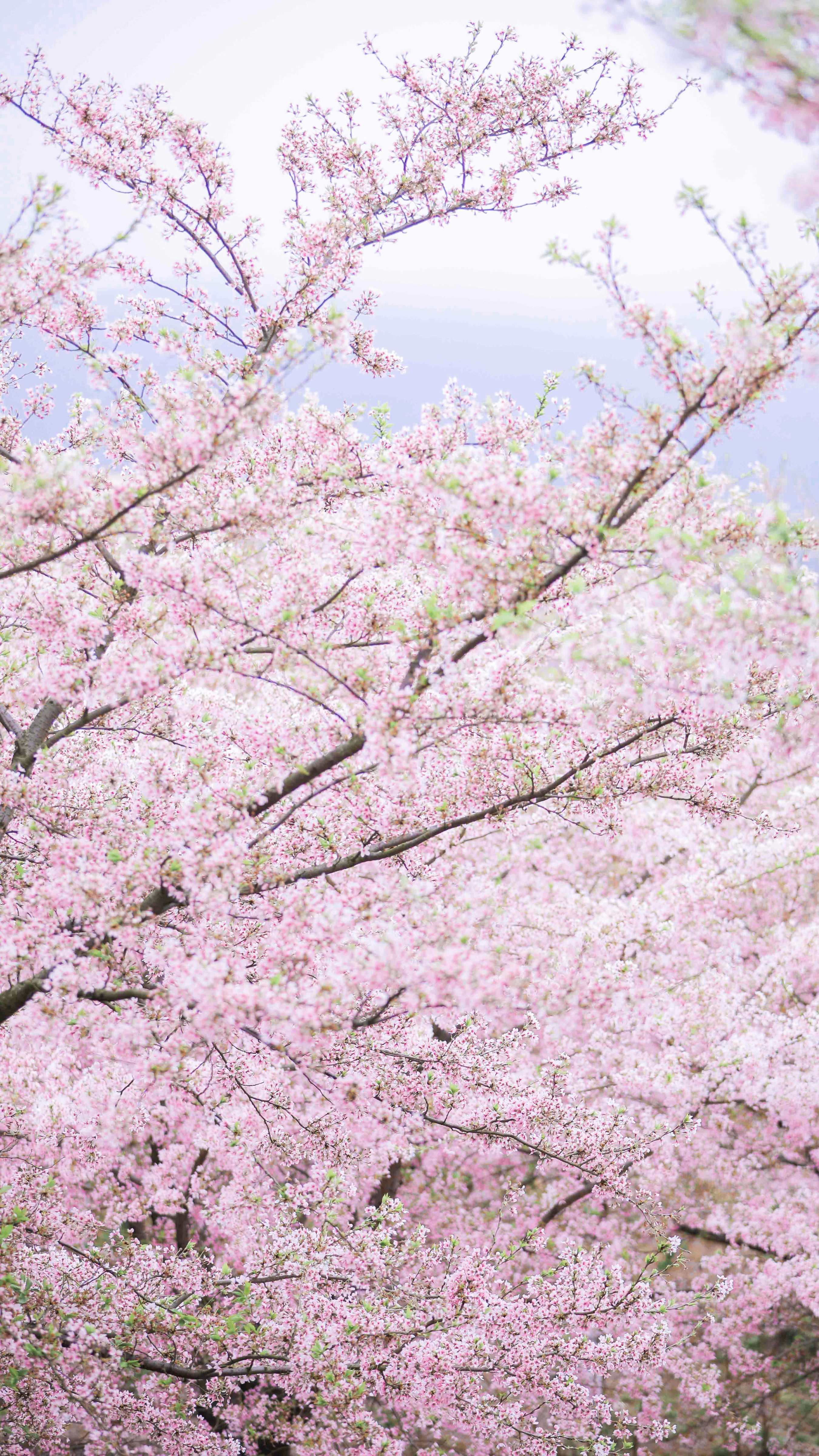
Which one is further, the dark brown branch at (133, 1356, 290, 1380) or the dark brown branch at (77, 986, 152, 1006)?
the dark brown branch at (133, 1356, 290, 1380)

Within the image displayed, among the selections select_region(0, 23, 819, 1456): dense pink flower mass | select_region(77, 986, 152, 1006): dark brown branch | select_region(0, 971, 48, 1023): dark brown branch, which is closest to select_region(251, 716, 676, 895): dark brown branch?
select_region(0, 23, 819, 1456): dense pink flower mass

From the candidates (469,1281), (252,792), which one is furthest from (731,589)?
(469,1281)

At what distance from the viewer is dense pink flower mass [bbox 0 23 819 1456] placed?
4469mm

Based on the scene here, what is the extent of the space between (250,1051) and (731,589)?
3.84 m

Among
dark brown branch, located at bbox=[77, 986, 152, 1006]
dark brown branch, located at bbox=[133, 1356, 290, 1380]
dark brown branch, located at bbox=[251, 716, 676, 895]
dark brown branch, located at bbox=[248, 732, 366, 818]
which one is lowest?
dark brown branch, located at bbox=[133, 1356, 290, 1380]

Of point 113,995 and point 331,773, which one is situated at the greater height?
point 331,773

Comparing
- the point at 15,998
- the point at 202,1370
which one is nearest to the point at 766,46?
the point at 15,998

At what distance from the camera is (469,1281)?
6301mm

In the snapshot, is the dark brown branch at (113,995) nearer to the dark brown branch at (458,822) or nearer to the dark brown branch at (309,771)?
the dark brown branch at (458,822)

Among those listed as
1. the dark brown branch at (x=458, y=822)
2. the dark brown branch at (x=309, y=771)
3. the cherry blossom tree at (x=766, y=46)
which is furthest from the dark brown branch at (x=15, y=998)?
the cherry blossom tree at (x=766, y=46)

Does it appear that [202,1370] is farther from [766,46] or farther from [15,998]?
[766,46]

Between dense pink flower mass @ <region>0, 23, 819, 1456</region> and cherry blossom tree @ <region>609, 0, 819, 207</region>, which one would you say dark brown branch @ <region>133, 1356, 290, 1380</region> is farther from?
cherry blossom tree @ <region>609, 0, 819, 207</region>

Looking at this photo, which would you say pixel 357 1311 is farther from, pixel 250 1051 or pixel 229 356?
pixel 229 356

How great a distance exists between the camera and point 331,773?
609 centimetres
